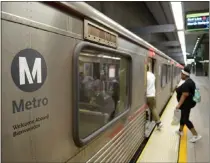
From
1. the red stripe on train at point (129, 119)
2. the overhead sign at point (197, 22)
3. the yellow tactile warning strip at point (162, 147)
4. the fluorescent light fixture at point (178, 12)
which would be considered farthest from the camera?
the overhead sign at point (197, 22)

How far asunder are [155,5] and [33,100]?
285 inches

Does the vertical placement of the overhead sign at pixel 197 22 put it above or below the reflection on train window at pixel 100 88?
above

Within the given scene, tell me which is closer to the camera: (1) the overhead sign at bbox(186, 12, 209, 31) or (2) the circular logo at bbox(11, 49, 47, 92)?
(2) the circular logo at bbox(11, 49, 47, 92)

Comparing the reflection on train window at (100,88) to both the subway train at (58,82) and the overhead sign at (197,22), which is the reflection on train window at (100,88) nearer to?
the subway train at (58,82)

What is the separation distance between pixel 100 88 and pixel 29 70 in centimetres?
125

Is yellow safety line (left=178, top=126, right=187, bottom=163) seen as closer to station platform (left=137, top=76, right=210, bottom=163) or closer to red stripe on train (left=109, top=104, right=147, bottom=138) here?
station platform (left=137, top=76, right=210, bottom=163)

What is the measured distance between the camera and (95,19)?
200cm

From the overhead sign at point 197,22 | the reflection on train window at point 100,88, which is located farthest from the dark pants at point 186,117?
the overhead sign at point 197,22

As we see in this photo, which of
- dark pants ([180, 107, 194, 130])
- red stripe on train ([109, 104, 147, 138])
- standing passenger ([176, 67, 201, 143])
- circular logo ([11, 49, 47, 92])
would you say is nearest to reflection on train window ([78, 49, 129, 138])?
red stripe on train ([109, 104, 147, 138])

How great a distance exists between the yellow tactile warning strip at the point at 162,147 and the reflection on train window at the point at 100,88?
47.0 inches

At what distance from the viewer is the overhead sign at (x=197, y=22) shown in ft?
25.5

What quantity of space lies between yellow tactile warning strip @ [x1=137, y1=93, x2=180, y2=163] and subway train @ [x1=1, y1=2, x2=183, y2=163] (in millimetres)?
1250

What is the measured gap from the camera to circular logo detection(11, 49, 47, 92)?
1.16 metres

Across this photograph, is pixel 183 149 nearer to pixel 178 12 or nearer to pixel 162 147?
pixel 162 147
